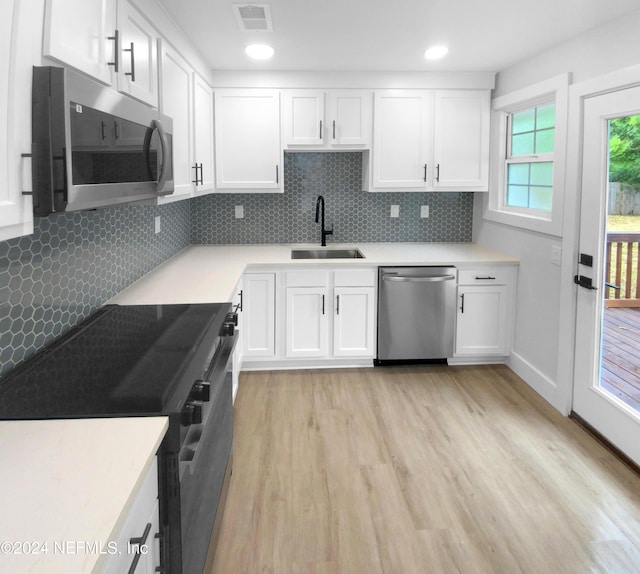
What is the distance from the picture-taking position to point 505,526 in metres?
2.38

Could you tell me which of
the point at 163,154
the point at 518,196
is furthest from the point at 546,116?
the point at 163,154

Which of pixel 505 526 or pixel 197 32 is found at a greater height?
pixel 197 32

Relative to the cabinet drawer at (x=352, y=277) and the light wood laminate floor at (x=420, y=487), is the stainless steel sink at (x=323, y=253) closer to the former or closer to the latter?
→ the cabinet drawer at (x=352, y=277)

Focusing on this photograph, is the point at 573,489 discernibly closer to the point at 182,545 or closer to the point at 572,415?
the point at 572,415

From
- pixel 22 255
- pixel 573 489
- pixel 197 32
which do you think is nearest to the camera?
pixel 22 255

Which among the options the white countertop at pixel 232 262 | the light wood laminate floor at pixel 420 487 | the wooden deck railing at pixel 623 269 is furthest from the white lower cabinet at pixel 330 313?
the wooden deck railing at pixel 623 269

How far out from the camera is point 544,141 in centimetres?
394

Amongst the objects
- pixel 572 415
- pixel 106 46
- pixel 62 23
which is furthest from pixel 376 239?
pixel 62 23

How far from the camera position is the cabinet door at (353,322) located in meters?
4.26

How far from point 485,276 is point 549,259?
61 centimetres

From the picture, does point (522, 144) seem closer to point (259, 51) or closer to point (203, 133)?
point (259, 51)

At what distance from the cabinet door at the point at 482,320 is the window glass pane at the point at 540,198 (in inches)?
25.1

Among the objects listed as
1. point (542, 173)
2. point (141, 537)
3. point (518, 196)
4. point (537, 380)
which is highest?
point (542, 173)

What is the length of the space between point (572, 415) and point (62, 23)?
3.29 meters
